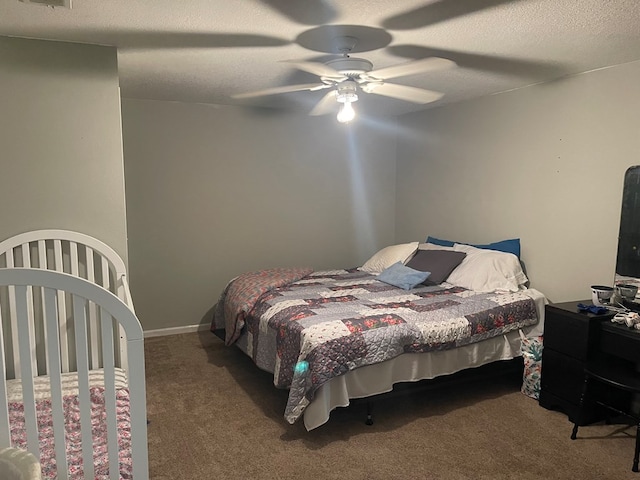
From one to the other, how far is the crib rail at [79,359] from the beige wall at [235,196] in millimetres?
3215

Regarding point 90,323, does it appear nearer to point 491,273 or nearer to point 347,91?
point 347,91

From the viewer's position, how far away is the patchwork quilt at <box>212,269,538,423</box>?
9.20ft

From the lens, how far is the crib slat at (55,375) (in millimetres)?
1412

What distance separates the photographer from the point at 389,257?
4.61 meters

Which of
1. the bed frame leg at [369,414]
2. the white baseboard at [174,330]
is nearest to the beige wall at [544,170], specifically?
the bed frame leg at [369,414]

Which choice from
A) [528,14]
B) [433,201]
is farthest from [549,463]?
[433,201]

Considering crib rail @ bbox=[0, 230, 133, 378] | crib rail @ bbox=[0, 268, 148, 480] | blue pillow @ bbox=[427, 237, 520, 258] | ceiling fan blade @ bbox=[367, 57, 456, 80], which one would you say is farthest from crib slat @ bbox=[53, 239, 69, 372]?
blue pillow @ bbox=[427, 237, 520, 258]

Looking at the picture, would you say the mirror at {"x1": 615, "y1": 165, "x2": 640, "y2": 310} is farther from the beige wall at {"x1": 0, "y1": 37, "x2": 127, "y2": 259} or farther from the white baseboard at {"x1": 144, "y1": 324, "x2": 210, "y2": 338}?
the white baseboard at {"x1": 144, "y1": 324, "x2": 210, "y2": 338}

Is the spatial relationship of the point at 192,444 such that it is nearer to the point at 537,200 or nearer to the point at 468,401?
the point at 468,401

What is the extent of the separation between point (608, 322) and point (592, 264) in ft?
2.44

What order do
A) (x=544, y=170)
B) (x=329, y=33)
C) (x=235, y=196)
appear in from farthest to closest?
(x=235, y=196) < (x=544, y=170) < (x=329, y=33)

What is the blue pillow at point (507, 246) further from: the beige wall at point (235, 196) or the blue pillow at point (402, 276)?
the beige wall at point (235, 196)

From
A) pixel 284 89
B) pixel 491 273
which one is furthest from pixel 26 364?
pixel 491 273

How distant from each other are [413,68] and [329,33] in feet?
3.00
